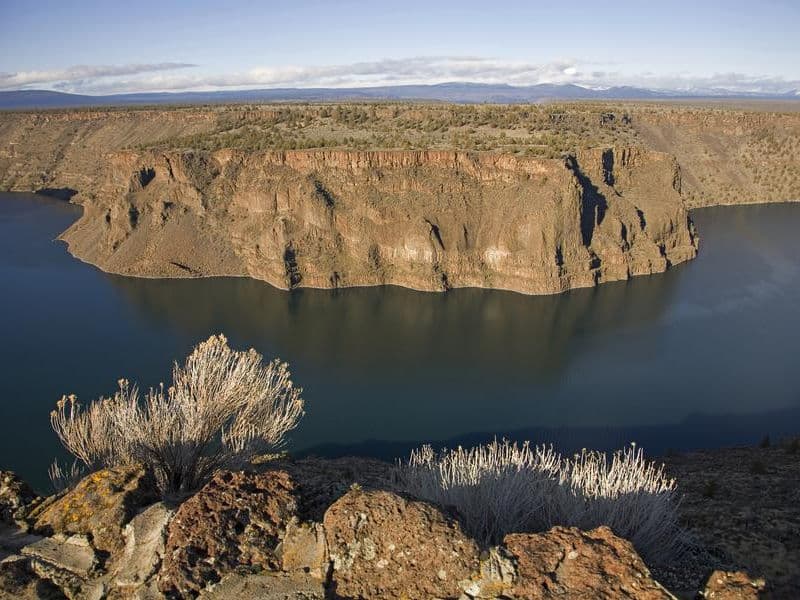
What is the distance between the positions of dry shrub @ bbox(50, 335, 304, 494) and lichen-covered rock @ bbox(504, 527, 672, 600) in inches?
286

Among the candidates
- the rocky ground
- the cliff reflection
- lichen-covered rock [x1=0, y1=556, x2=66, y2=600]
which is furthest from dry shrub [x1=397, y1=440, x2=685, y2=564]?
the cliff reflection

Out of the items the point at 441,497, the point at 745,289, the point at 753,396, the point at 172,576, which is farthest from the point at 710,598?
the point at 745,289

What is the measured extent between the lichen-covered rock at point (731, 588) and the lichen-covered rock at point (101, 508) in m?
7.32

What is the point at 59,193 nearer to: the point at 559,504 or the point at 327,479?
the point at 327,479

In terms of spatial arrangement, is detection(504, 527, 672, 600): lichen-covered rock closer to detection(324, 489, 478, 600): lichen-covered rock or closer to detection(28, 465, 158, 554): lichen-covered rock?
detection(324, 489, 478, 600): lichen-covered rock

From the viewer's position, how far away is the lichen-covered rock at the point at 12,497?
891 centimetres

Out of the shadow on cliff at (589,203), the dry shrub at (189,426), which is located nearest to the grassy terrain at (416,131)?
the shadow on cliff at (589,203)

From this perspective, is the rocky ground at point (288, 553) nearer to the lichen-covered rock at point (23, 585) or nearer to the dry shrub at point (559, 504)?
the lichen-covered rock at point (23, 585)

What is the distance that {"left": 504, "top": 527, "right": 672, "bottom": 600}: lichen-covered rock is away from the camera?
20.4 feet

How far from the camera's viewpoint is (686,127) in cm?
Result: 9388

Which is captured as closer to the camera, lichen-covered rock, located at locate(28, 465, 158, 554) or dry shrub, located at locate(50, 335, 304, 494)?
lichen-covered rock, located at locate(28, 465, 158, 554)

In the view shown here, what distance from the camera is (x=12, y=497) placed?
921 centimetres

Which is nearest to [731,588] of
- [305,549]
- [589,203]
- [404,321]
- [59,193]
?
[305,549]

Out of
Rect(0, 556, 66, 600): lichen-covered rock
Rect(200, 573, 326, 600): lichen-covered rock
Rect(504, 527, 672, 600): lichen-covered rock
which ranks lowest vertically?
Rect(0, 556, 66, 600): lichen-covered rock
